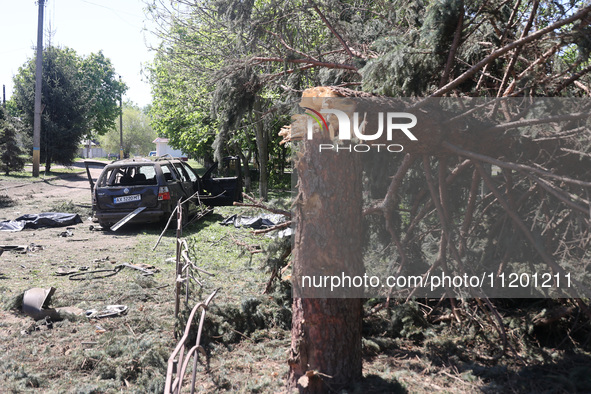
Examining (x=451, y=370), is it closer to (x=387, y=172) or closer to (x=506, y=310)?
(x=506, y=310)

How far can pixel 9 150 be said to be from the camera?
88.3ft

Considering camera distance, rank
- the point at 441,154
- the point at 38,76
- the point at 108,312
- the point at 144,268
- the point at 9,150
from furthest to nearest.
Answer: the point at 9,150, the point at 38,76, the point at 144,268, the point at 108,312, the point at 441,154

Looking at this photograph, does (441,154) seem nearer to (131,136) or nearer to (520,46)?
(520,46)

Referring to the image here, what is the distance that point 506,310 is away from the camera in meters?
4.94

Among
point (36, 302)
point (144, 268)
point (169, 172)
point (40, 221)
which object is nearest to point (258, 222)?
point (169, 172)

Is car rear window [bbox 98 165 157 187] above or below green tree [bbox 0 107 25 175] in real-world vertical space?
below

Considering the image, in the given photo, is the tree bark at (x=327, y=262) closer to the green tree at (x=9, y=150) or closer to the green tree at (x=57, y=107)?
the green tree at (x=9, y=150)

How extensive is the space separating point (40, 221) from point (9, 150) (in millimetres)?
17658

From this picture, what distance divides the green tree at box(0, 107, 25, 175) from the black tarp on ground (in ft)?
51.9

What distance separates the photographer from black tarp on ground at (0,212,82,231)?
11.8 meters

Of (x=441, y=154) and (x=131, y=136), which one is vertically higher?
(x=131, y=136)

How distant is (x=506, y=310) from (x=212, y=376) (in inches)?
119

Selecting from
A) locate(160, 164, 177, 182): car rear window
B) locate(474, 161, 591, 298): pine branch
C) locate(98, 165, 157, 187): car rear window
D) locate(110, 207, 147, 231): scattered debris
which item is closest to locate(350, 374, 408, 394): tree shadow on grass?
locate(474, 161, 591, 298): pine branch

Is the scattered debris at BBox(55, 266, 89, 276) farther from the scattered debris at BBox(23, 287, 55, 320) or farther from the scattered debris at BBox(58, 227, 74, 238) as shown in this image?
the scattered debris at BBox(58, 227, 74, 238)
